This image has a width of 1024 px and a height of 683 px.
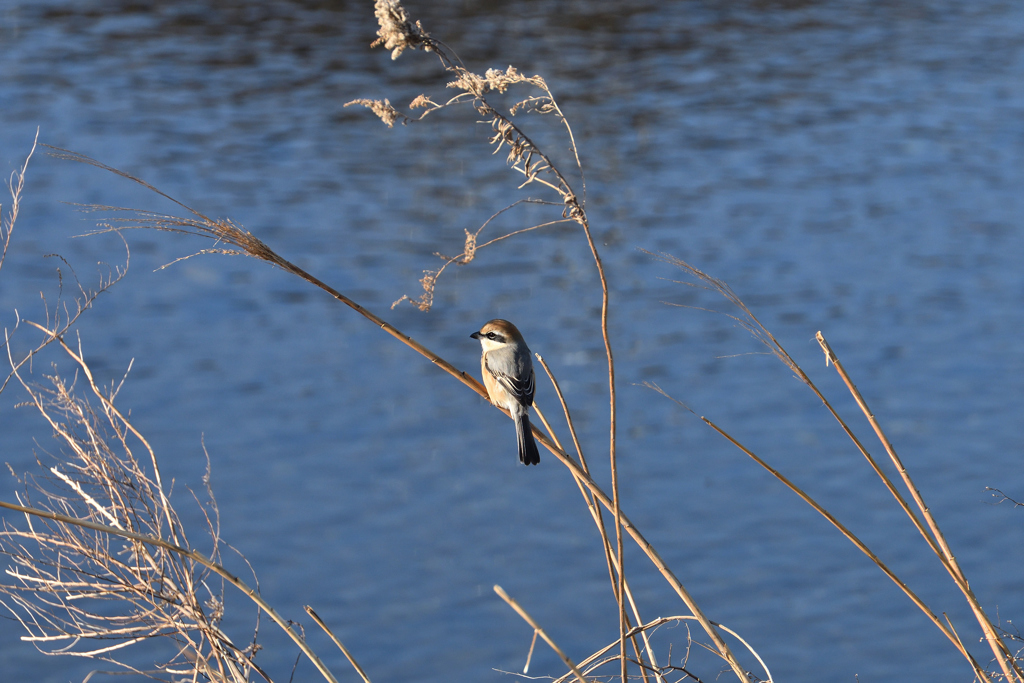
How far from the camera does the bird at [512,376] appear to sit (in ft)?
16.6

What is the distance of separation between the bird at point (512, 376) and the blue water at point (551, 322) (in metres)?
1.39

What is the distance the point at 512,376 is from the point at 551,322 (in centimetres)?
671

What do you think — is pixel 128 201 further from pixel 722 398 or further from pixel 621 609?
pixel 621 609

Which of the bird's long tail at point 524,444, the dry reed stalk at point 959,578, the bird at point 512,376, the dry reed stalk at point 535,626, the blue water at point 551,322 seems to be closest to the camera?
the dry reed stalk at point 535,626

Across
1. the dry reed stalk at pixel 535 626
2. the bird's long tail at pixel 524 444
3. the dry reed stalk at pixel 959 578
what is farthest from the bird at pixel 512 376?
the dry reed stalk at pixel 535 626

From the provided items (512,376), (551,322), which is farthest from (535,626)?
(551,322)

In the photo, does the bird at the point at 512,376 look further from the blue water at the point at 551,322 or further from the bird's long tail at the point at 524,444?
the blue water at the point at 551,322

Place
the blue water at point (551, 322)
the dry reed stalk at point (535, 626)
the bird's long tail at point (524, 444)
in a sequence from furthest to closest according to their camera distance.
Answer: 1. the blue water at point (551, 322)
2. the bird's long tail at point (524, 444)
3. the dry reed stalk at point (535, 626)

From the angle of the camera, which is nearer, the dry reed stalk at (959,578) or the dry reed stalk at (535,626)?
the dry reed stalk at (535,626)

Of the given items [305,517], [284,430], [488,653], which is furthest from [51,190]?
[488,653]

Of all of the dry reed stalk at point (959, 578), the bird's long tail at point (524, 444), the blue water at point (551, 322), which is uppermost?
the dry reed stalk at point (959, 578)

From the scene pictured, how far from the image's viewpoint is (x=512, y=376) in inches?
206

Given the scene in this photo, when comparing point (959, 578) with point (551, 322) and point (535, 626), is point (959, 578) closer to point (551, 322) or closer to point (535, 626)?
point (535, 626)

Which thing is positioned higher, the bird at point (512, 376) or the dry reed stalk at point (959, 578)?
the dry reed stalk at point (959, 578)
